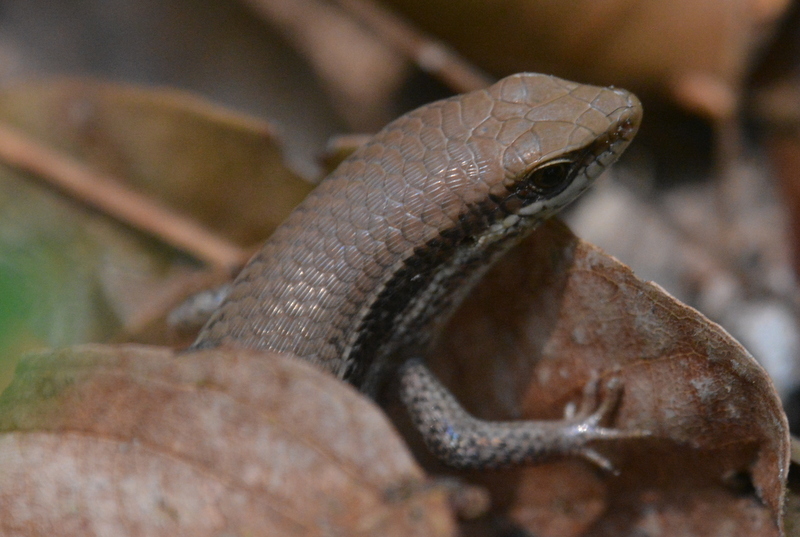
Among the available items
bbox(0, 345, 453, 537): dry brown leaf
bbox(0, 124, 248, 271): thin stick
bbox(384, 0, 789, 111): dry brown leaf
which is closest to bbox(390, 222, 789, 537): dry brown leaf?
bbox(0, 345, 453, 537): dry brown leaf

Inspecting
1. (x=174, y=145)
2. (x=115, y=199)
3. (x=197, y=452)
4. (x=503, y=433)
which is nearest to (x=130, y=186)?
(x=115, y=199)

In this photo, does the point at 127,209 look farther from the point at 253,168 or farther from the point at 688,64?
the point at 688,64

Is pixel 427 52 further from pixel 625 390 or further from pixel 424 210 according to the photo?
pixel 625 390

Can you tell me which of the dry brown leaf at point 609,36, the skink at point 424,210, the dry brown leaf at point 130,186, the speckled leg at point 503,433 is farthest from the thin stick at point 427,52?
the speckled leg at point 503,433

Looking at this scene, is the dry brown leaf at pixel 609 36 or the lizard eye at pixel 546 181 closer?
the lizard eye at pixel 546 181

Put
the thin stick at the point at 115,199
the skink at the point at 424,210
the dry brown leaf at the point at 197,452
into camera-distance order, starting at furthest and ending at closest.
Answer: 1. the thin stick at the point at 115,199
2. the skink at the point at 424,210
3. the dry brown leaf at the point at 197,452

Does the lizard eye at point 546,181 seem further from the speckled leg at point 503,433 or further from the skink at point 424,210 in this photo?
the speckled leg at point 503,433

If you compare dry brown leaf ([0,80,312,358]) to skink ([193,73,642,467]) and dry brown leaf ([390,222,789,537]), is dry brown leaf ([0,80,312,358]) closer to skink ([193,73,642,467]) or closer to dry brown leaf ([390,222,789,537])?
skink ([193,73,642,467])
